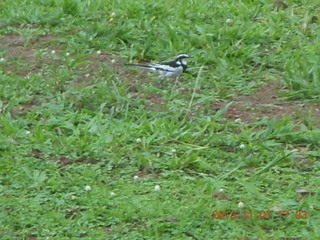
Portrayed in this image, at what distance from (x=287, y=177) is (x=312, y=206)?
0.43 m

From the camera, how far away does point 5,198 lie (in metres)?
4.76

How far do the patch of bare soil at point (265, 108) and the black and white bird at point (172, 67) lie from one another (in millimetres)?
496

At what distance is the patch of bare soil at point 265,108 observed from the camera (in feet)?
19.4

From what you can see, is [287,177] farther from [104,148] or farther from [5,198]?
[5,198]

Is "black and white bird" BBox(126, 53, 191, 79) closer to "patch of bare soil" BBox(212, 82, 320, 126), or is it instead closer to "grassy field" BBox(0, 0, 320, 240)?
"grassy field" BBox(0, 0, 320, 240)
